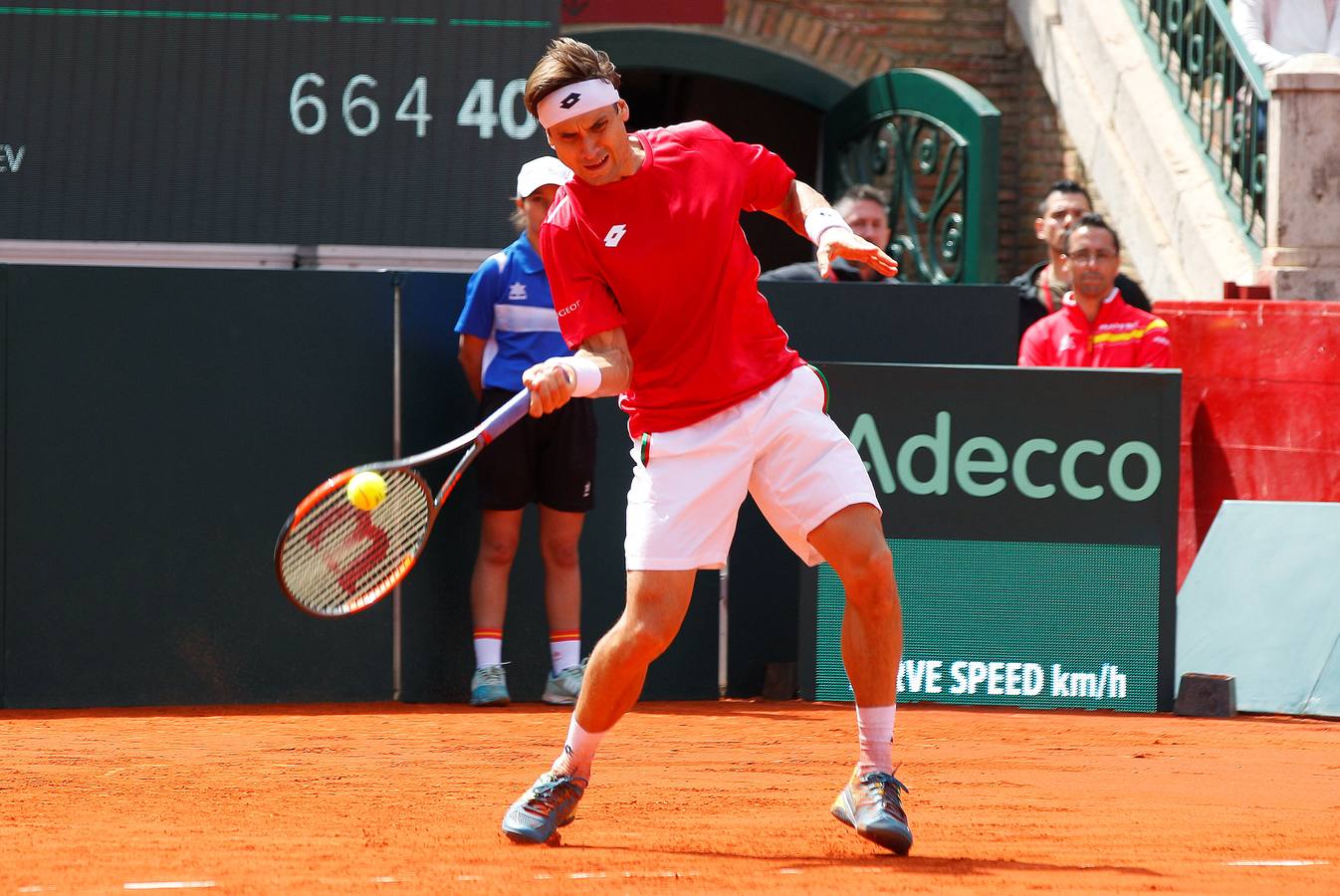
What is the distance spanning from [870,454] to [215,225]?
10.4 ft

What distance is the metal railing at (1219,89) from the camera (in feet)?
32.5

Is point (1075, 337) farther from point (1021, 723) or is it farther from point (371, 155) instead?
point (371, 155)

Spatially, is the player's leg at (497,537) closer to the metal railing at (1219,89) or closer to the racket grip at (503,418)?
the racket grip at (503,418)

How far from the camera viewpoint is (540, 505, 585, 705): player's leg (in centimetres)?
747

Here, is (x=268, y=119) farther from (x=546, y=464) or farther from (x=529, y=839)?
(x=529, y=839)

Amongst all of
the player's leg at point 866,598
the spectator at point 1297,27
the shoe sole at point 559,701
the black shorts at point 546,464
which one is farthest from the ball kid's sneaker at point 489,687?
the spectator at point 1297,27

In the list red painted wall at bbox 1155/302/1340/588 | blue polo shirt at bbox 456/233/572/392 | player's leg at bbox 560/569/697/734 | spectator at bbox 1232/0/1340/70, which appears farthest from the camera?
spectator at bbox 1232/0/1340/70

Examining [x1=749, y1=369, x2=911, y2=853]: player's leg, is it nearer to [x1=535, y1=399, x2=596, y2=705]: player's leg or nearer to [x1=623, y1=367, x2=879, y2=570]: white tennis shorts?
[x1=623, y1=367, x2=879, y2=570]: white tennis shorts

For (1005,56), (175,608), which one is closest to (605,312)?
(175,608)

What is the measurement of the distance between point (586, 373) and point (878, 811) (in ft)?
4.07

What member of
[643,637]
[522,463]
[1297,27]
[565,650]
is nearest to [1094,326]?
[522,463]

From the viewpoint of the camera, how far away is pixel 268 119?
8.78 metres

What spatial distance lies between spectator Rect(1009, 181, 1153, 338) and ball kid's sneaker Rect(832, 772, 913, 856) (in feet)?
12.5

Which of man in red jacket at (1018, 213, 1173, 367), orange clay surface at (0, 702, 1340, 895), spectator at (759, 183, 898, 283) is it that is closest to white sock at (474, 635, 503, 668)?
orange clay surface at (0, 702, 1340, 895)
